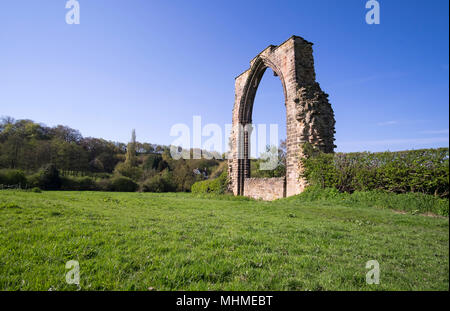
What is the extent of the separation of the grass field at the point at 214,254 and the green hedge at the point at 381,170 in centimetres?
161

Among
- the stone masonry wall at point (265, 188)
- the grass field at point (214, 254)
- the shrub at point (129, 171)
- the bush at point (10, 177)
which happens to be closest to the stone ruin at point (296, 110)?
the stone masonry wall at point (265, 188)

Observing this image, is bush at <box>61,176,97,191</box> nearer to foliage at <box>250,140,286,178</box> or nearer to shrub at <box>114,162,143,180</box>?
shrub at <box>114,162,143,180</box>

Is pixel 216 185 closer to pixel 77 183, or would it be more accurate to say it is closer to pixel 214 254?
pixel 77 183

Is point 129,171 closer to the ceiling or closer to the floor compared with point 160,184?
closer to the ceiling

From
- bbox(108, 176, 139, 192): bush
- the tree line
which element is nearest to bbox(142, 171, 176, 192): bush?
the tree line

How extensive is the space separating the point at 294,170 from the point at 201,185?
898 cm

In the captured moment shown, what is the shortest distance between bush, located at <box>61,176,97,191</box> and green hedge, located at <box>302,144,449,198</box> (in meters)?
14.4

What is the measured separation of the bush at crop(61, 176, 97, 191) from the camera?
1448cm

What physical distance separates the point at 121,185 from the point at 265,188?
1381 centimetres

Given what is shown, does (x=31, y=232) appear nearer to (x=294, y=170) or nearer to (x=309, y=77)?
(x=294, y=170)

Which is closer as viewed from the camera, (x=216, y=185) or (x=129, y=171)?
(x=216, y=185)

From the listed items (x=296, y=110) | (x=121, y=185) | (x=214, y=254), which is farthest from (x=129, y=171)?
(x=214, y=254)

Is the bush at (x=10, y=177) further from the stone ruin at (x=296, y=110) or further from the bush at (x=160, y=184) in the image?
the bush at (x=160, y=184)

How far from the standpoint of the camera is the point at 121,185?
67.5 feet
